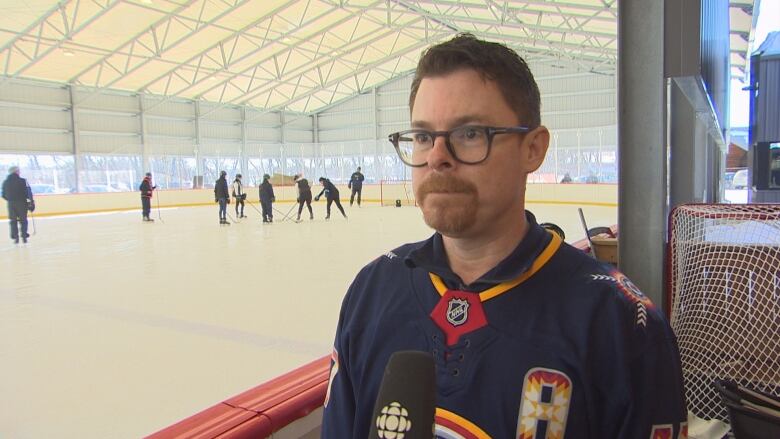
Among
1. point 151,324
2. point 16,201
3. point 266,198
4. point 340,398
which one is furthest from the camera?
point 266,198

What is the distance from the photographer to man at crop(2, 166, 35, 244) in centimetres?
1039

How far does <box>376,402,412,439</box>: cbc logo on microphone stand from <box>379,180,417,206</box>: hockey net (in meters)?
19.9

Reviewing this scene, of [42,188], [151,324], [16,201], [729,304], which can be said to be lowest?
[151,324]

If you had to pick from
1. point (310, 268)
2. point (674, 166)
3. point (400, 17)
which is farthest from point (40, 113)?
point (674, 166)

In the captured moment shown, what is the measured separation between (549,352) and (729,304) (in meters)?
1.89

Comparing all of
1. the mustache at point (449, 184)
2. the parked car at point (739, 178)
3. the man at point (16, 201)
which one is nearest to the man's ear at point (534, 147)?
the mustache at point (449, 184)

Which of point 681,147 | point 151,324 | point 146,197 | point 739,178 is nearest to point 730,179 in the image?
point 739,178

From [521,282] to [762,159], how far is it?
11712 millimetres

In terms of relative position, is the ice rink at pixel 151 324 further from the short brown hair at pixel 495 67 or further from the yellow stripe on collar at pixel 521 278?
the short brown hair at pixel 495 67

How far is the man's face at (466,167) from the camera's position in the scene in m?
1.12

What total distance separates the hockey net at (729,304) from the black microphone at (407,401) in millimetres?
2226

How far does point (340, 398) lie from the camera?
1304 millimetres

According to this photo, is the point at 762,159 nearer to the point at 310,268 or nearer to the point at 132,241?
the point at 310,268

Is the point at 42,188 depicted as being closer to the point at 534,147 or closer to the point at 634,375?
the point at 534,147
